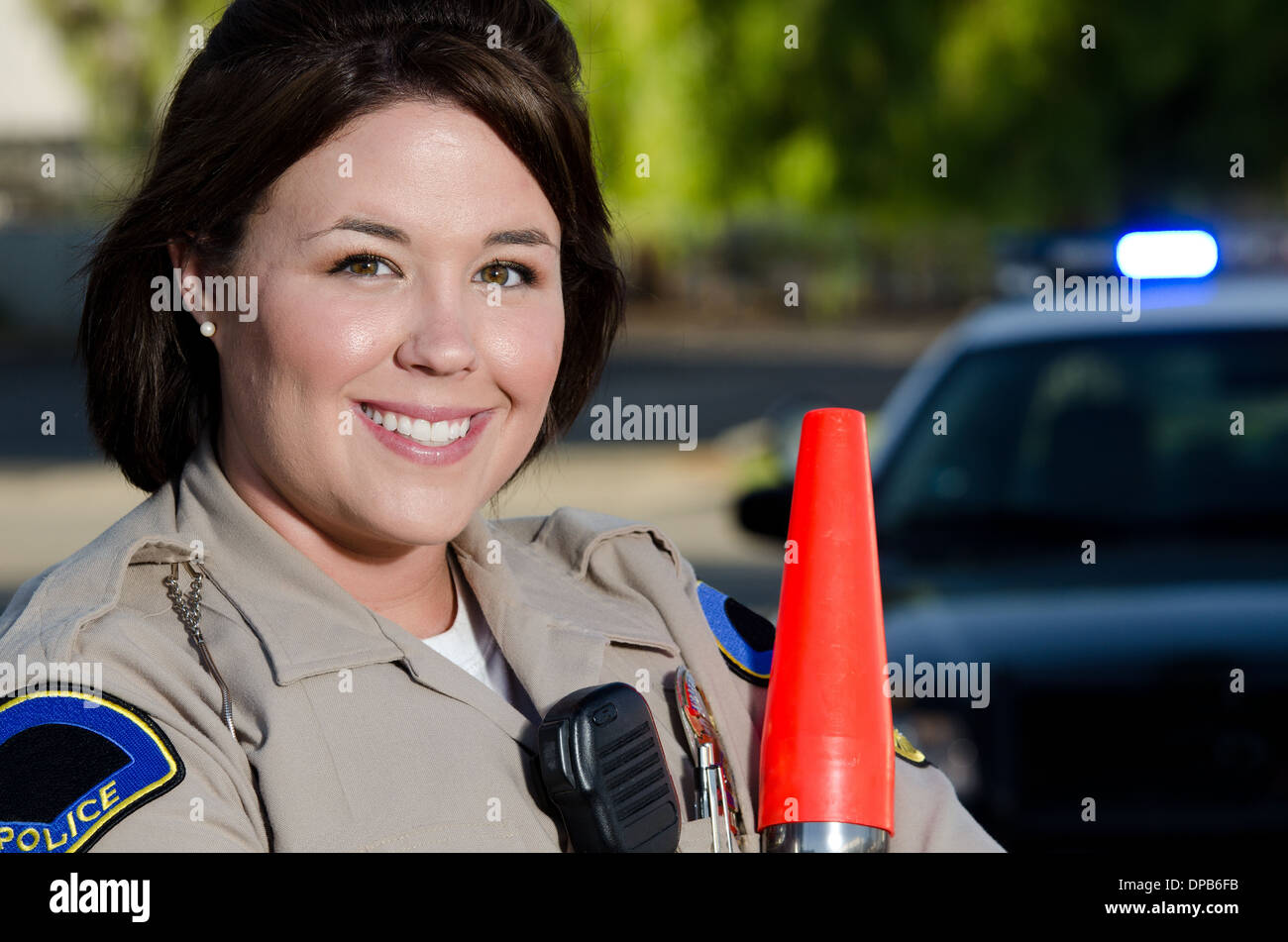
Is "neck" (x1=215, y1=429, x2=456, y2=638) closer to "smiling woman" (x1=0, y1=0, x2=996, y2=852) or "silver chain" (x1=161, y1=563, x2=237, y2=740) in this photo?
"smiling woman" (x1=0, y1=0, x2=996, y2=852)

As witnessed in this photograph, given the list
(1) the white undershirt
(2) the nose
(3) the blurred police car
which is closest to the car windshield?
(3) the blurred police car

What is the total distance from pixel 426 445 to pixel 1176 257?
9.22 ft

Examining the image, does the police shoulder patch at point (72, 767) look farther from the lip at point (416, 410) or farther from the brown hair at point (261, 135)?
the brown hair at point (261, 135)

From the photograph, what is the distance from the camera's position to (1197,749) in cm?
311

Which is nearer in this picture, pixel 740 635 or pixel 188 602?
pixel 188 602

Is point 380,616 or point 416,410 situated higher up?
point 416,410

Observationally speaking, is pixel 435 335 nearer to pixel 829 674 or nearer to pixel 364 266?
pixel 364 266

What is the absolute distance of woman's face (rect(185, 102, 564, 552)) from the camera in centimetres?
162

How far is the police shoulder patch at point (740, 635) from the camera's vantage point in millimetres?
1863

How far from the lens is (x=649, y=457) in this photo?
51.6 feet

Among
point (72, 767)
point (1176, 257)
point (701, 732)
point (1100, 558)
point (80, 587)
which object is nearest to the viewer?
point (72, 767)

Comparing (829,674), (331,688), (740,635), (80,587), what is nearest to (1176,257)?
(740,635)

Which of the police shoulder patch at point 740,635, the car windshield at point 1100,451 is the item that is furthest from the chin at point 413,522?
the car windshield at point 1100,451
